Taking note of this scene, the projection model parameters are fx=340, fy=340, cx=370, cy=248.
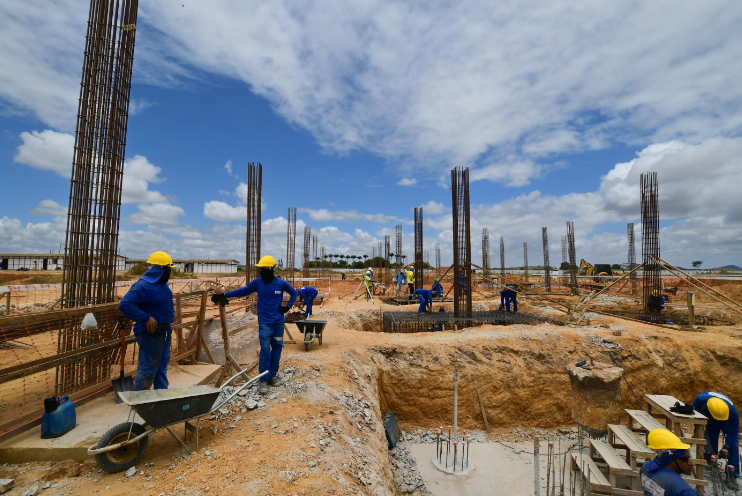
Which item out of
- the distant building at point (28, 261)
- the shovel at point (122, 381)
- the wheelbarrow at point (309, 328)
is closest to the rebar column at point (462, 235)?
the wheelbarrow at point (309, 328)

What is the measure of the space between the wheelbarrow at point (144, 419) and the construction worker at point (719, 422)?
24.0ft

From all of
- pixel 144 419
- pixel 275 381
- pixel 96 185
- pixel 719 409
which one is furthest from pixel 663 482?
pixel 96 185

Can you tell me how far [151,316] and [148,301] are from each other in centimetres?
19

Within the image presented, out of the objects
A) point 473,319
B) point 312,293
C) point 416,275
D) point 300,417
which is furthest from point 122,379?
point 416,275

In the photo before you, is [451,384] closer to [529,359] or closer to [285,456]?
[529,359]

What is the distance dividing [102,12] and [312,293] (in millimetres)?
5934

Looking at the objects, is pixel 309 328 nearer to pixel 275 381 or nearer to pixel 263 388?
pixel 275 381

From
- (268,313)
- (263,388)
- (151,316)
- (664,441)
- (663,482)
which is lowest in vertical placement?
(663,482)

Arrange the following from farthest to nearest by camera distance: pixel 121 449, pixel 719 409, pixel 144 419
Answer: pixel 719 409, pixel 121 449, pixel 144 419

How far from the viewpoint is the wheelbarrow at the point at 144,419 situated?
2711mm

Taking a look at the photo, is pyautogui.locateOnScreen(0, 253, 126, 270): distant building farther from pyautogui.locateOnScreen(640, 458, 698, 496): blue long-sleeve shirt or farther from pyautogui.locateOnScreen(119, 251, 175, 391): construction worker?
pyautogui.locateOnScreen(640, 458, 698, 496): blue long-sleeve shirt

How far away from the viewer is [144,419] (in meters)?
2.69

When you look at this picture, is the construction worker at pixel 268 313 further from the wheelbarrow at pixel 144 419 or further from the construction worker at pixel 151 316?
the wheelbarrow at pixel 144 419

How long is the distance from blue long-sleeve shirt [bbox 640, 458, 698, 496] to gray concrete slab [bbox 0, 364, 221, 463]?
5291 mm
